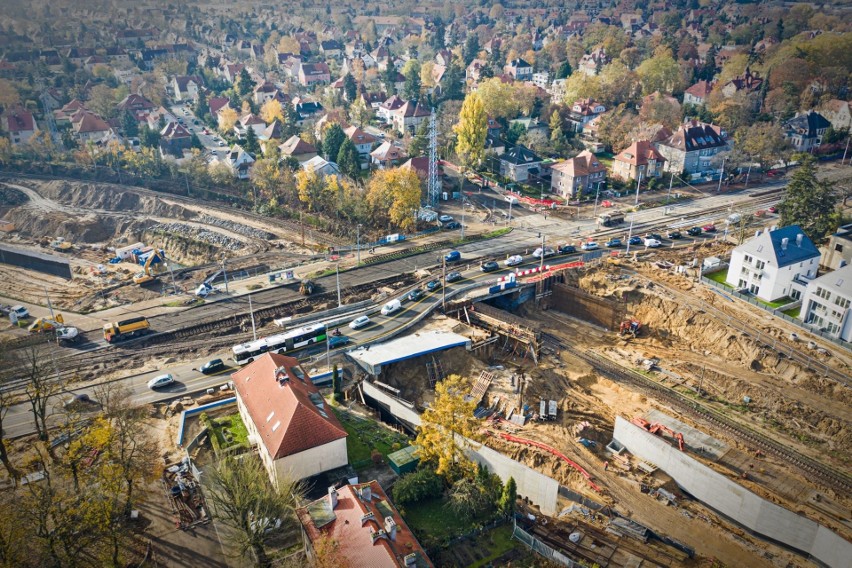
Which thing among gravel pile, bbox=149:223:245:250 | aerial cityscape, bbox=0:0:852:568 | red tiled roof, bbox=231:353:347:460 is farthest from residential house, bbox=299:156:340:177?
red tiled roof, bbox=231:353:347:460

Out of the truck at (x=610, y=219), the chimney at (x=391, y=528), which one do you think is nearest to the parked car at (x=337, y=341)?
the chimney at (x=391, y=528)

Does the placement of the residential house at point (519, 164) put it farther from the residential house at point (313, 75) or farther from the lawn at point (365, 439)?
the residential house at point (313, 75)

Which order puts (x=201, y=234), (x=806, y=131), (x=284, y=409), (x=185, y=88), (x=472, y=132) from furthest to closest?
(x=185, y=88) < (x=806, y=131) < (x=472, y=132) < (x=201, y=234) < (x=284, y=409)

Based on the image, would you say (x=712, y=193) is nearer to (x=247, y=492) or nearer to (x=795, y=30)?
(x=247, y=492)

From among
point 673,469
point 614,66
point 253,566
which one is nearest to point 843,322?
point 673,469

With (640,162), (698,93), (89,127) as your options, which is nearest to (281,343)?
(640,162)

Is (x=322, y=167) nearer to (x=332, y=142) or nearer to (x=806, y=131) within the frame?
(x=332, y=142)
